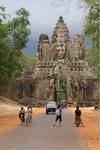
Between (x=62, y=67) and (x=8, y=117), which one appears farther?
(x=62, y=67)

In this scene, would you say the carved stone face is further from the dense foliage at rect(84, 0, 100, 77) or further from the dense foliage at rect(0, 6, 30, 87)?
the dense foliage at rect(84, 0, 100, 77)

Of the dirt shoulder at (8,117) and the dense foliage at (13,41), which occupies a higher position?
the dense foliage at (13,41)

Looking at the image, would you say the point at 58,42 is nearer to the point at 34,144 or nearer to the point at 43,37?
the point at 43,37

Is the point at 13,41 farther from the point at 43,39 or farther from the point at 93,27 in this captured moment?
the point at 43,39

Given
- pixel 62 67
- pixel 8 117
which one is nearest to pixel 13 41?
pixel 8 117

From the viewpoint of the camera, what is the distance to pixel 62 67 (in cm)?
9331

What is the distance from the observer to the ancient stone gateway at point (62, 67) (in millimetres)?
91875

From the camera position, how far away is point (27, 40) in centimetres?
4953

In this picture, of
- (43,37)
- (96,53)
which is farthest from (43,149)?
(43,37)

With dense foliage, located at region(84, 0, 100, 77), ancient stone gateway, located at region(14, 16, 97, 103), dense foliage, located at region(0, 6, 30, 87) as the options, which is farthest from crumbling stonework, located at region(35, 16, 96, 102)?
dense foliage, located at region(84, 0, 100, 77)

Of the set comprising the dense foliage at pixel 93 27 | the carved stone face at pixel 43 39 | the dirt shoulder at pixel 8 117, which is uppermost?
the carved stone face at pixel 43 39

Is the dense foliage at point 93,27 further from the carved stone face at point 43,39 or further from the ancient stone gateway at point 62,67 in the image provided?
the carved stone face at point 43,39

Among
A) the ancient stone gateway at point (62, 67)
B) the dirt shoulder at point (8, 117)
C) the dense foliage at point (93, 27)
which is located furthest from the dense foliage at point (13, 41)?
the ancient stone gateway at point (62, 67)

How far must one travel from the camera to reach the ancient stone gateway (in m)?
91.9
